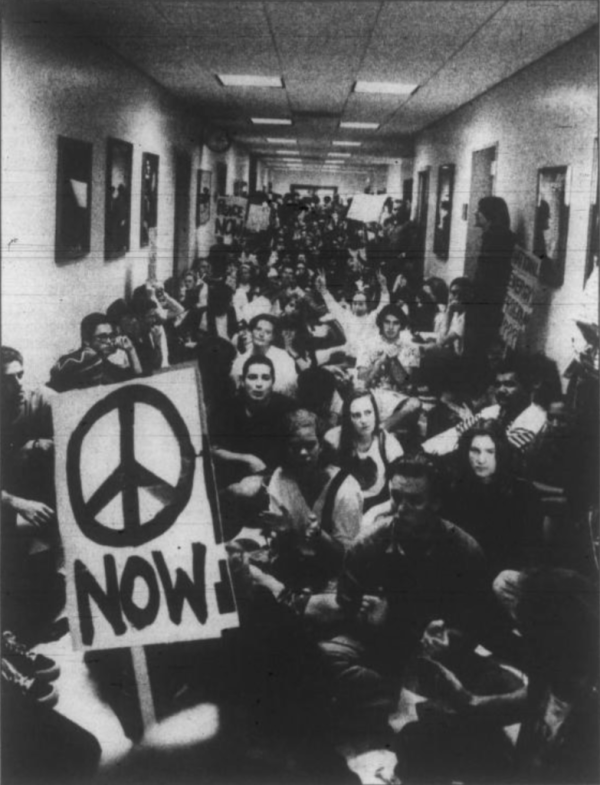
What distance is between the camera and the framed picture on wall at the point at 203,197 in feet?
5.87

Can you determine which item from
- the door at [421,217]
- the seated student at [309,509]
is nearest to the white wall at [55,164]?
the door at [421,217]

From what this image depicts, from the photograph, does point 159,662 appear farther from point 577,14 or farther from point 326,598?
point 577,14

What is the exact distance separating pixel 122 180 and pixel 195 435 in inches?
23.5

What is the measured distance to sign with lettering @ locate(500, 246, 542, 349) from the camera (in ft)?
5.86

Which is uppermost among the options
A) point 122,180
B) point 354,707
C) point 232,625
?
point 122,180

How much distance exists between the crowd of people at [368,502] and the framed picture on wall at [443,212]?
6cm

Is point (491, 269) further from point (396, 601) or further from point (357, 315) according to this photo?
point (396, 601)

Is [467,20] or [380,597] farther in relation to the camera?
[380,597]

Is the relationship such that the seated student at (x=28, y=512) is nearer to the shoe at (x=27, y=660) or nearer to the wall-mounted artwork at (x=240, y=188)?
the shoe at (x=27, y=660)

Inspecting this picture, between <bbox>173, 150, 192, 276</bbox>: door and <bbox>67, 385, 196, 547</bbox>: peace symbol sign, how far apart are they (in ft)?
0.98

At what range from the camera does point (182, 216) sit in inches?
70.8

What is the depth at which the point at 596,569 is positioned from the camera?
1.85 meters

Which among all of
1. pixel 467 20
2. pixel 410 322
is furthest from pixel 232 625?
pixel 467 20

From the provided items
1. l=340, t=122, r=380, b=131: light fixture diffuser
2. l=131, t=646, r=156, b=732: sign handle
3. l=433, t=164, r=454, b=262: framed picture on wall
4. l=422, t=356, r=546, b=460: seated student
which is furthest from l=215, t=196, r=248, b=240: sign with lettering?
l=131, t=646, r=156, b=732: sign handle
